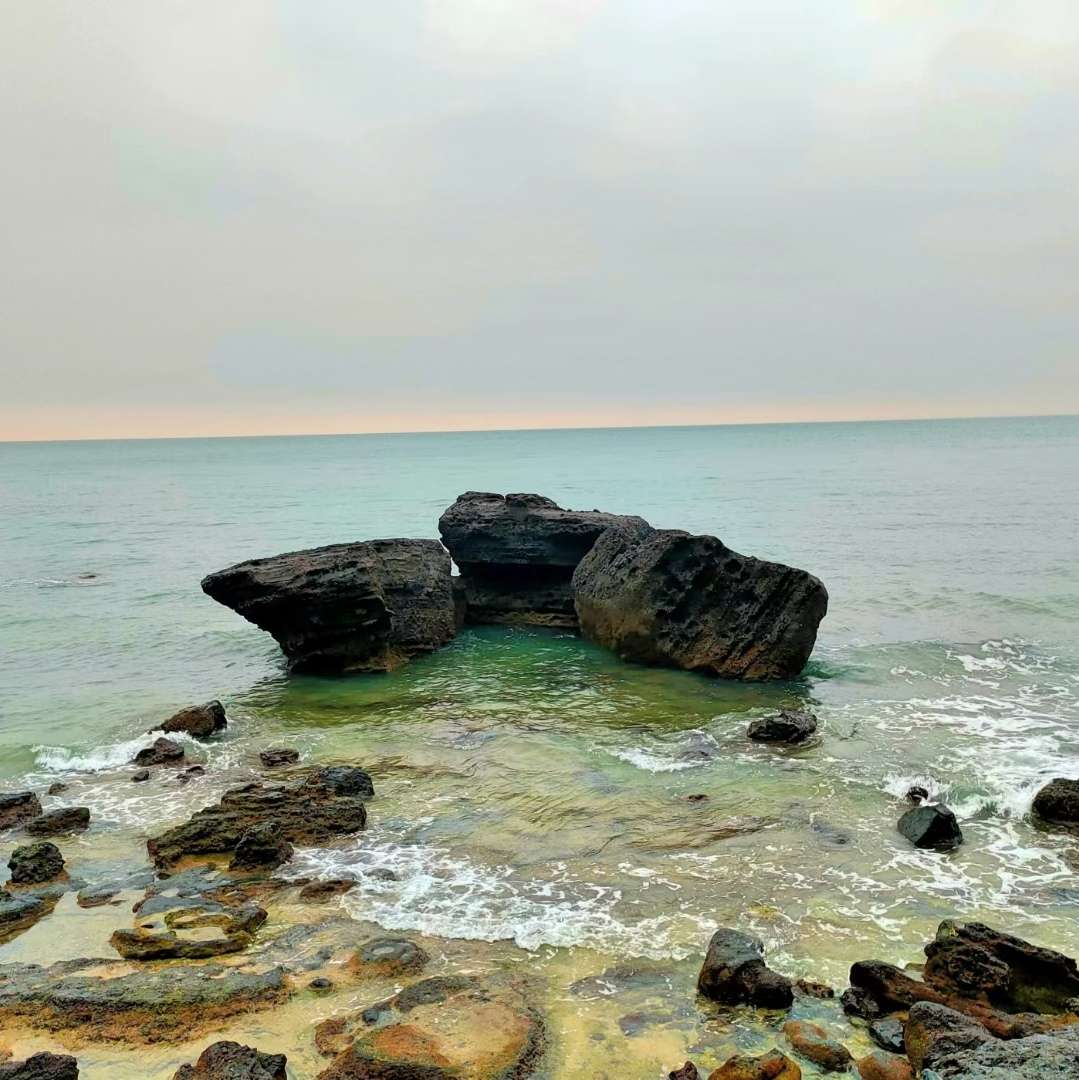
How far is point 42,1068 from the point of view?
665cm

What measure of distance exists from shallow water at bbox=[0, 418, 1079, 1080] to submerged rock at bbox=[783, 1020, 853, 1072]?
0.89 ft

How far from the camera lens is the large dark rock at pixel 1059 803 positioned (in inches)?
470

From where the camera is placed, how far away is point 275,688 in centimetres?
2058

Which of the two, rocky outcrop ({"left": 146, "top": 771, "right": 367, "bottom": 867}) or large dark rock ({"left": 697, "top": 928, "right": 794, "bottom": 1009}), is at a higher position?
large dark rock ({"left": 697, "top": 928, "right": 794, "bottom": 1009})

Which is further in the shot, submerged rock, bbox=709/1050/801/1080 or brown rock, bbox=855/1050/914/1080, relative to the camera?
brown rock, bbox=855/1050/914/1080

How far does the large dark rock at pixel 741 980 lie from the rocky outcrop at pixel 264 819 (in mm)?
5851

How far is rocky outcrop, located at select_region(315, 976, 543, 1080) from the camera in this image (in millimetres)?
6777

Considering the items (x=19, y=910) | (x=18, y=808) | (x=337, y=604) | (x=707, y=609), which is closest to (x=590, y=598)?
(x=707, y=609)

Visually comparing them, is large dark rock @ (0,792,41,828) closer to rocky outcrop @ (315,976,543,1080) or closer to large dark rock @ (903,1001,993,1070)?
rocky outcrop @ (315,976,543,1080)

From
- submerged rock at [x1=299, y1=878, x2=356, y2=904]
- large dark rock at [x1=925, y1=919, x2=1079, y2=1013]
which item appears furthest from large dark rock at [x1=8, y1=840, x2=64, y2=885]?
large dark rock at [x1=925, y1=919, x2=1079, y2=1013]

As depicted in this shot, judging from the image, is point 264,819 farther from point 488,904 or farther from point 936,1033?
point 936,1033

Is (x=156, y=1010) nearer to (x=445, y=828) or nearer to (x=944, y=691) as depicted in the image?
(x=445, y=828)

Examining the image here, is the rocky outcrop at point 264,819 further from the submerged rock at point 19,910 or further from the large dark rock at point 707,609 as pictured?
the large dark rock at point 707,609

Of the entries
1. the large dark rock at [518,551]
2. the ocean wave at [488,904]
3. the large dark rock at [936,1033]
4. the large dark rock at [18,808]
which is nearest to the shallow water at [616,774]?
the ocean wave at [488,904]
